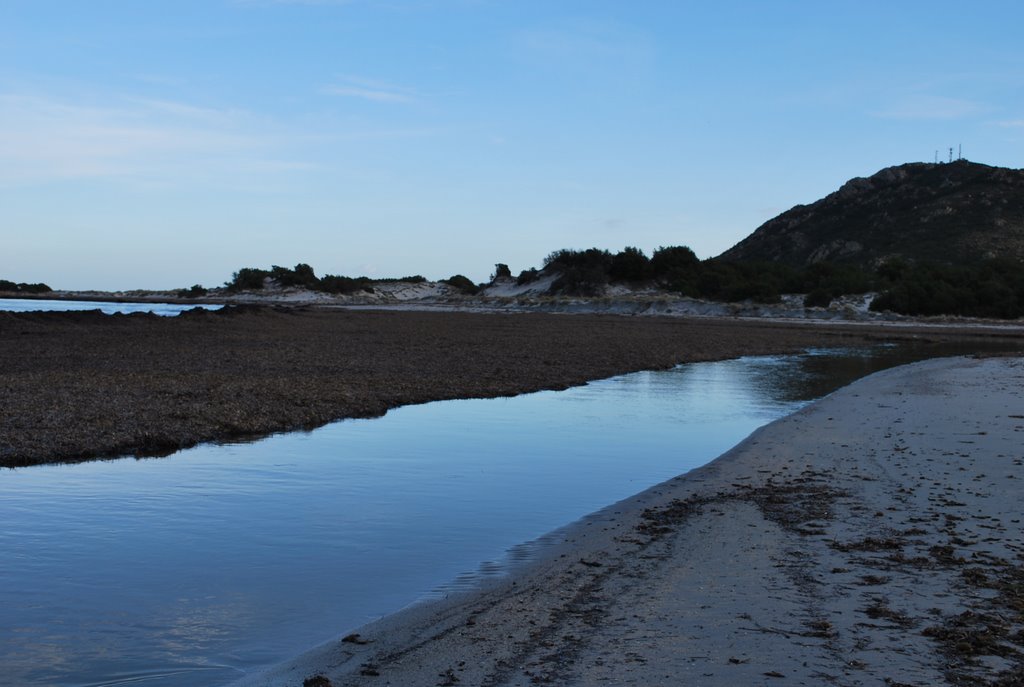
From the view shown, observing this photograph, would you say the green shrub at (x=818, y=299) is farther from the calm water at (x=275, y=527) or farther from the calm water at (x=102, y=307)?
the calm water at (x=275, y=527)

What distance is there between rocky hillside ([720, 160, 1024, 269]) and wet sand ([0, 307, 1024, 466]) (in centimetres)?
6840

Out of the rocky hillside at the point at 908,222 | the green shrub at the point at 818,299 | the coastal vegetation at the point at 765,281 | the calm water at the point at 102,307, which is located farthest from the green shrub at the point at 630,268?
the calm water at the point at 102,307

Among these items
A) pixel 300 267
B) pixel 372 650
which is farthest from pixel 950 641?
pixel 300 267

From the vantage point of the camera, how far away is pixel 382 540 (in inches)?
347

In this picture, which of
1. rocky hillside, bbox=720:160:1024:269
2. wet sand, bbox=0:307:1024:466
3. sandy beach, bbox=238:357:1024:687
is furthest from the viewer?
rocky hillside, bbox=720:160:1024:269

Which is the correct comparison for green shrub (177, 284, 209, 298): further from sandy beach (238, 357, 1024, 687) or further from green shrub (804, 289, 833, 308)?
sandy beach (238, 357, 1024, 687)

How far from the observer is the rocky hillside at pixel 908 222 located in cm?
11250

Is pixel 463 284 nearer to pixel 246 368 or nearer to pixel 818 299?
pixel 818 299

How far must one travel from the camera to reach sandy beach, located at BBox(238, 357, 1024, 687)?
17.1ft

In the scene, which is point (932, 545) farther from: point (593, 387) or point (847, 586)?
point (593, 387)

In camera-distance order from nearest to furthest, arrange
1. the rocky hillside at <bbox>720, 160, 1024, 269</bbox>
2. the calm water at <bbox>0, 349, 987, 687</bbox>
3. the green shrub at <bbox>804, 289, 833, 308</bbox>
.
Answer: the calm water at <bbox>0, 349, 987, 687</bbox> < the green shrub at <bbox>804, 289, 833, 308</bbox> < the rocky hillside at <bbox>720, 160, 1024, 269</bbox>

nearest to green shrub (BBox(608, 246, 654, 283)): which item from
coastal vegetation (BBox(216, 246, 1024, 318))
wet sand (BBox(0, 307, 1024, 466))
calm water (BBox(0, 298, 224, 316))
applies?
coastal vegetation (BBox(216, 246, 1024, 318))

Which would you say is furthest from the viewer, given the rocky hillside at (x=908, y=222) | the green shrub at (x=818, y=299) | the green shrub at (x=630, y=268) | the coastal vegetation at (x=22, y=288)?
the coastal vegetation at (x=22, y=288)

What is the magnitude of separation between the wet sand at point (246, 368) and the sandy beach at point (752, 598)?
813cm
